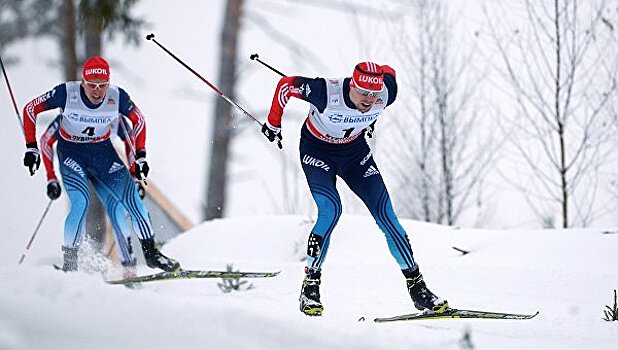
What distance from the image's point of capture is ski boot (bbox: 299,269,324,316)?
224 inches

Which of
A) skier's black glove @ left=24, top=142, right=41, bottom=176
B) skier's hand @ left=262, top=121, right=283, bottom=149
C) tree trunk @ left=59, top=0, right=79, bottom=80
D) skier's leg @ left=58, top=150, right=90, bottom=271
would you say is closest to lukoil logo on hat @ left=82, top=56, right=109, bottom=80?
skier's black glove @ left=24, top=142, right=41, bottom=176

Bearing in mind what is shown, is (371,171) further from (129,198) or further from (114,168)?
(114,168)

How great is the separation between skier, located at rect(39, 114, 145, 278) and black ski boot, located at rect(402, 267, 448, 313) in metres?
2.83

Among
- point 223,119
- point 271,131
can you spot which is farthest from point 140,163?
point 223,119

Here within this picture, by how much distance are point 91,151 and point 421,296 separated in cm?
321

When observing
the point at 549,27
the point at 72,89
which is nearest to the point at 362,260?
the point at 72,89

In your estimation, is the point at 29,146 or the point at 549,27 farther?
the point at 549,27

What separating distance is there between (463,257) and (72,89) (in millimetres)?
4072

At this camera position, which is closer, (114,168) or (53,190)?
(53,190)

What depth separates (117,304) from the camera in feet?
10.8

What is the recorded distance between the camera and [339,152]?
5.99 meters

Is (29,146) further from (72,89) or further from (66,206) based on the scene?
(66,206)

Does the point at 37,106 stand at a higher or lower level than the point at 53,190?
higher

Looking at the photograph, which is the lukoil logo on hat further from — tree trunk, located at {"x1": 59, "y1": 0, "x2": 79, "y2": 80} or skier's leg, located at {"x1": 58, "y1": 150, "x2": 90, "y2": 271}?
tree trunk, located at {"x1": 59, "y1": 0, "x2": 79, "y2": 80}
